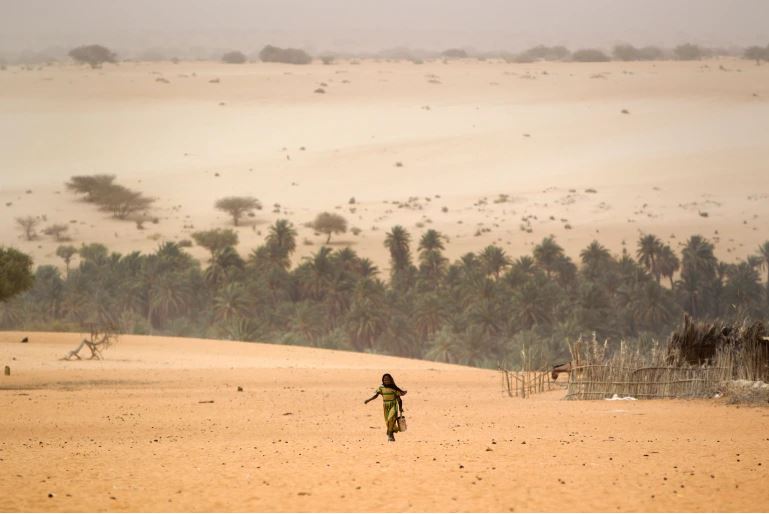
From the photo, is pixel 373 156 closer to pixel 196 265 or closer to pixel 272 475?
pixel 196 265

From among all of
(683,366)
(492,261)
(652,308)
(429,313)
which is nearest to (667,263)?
(492,261)

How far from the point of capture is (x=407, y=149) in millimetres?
129000

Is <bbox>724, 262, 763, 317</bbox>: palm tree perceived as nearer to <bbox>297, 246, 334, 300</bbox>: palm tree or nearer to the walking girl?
<bbox>297, 246, 334, 300</bbox>: palm tree

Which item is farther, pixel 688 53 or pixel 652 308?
pixel 688 53

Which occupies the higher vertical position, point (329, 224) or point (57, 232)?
point (57, 232)

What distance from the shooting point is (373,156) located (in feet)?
417

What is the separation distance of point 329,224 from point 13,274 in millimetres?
51246

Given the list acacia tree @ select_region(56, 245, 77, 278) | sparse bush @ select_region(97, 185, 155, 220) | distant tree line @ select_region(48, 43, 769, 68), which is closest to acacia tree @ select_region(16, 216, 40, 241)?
sparse bush @ select_region(97, 185, 155, 220)

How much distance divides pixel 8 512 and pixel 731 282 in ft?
212

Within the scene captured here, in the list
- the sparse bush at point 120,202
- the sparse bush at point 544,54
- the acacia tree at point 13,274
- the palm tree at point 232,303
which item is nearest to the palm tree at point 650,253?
the palm tree at point 232,303

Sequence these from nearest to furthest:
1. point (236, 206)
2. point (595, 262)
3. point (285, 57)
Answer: point (595, 262) → point (236, 206) → point (285, 57)

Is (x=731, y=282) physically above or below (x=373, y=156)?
below

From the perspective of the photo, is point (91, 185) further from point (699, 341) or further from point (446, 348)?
point (699, 341)

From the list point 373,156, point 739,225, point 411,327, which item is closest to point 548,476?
point 411,327
